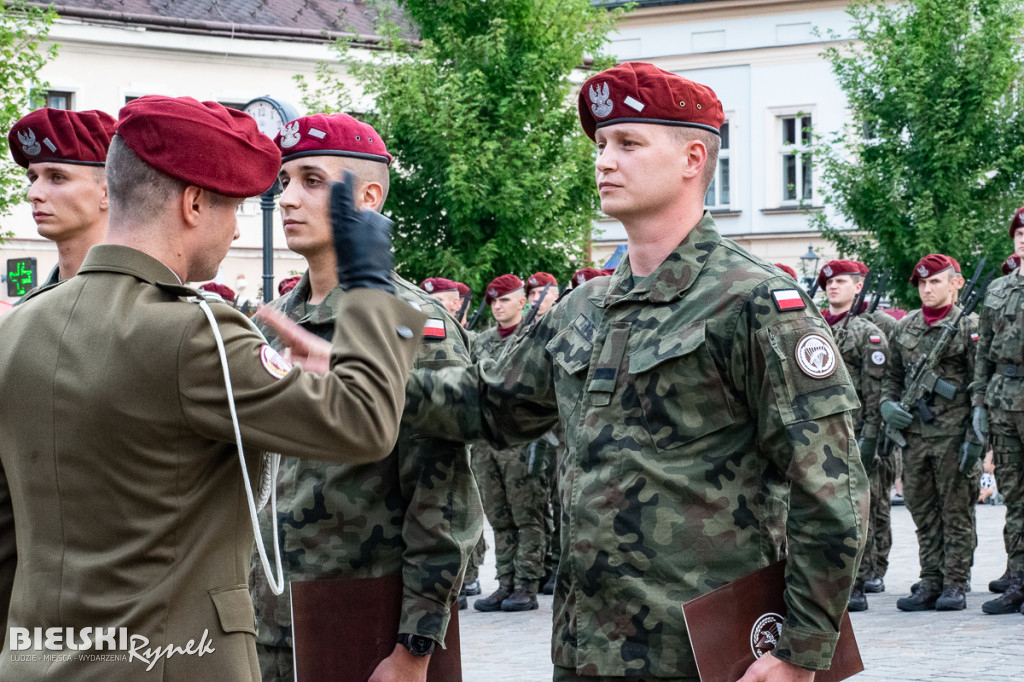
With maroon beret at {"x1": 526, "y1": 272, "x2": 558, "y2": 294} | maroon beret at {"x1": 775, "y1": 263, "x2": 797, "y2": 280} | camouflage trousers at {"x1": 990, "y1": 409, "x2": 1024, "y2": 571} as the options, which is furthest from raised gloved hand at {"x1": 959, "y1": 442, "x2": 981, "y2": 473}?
maroon beret at {"x1": 526, "y1": 272, "x2": 558, "y2": 294}

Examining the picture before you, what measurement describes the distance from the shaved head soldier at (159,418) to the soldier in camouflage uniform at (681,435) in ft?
2.78

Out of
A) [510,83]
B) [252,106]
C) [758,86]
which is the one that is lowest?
[252,106]

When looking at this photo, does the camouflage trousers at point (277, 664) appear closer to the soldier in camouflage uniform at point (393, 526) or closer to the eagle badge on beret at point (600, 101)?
the soldier in camouflage uniform at point (393, 526)

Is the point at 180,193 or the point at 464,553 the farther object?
the point at 464,553

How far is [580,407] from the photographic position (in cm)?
346

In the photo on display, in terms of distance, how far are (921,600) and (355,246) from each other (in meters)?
8.09

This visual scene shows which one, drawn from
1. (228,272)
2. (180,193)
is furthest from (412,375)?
(228,272)

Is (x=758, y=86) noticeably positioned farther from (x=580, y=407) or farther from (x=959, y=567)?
(x=580, y=407)

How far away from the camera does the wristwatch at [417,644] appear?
3.71 metres

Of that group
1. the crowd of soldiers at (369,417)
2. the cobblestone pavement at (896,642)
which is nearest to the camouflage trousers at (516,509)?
the cobblestone pavement at (896,642)

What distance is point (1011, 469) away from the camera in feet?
32.2

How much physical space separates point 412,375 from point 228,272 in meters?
23.8

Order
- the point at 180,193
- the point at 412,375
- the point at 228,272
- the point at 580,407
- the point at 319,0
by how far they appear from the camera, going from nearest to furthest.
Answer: the point at 180,193 → the point at 580,407 → the point at 412,375 → the point at 228,272 → the point at 319,0

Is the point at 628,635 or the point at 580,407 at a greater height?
the point at 580,407
